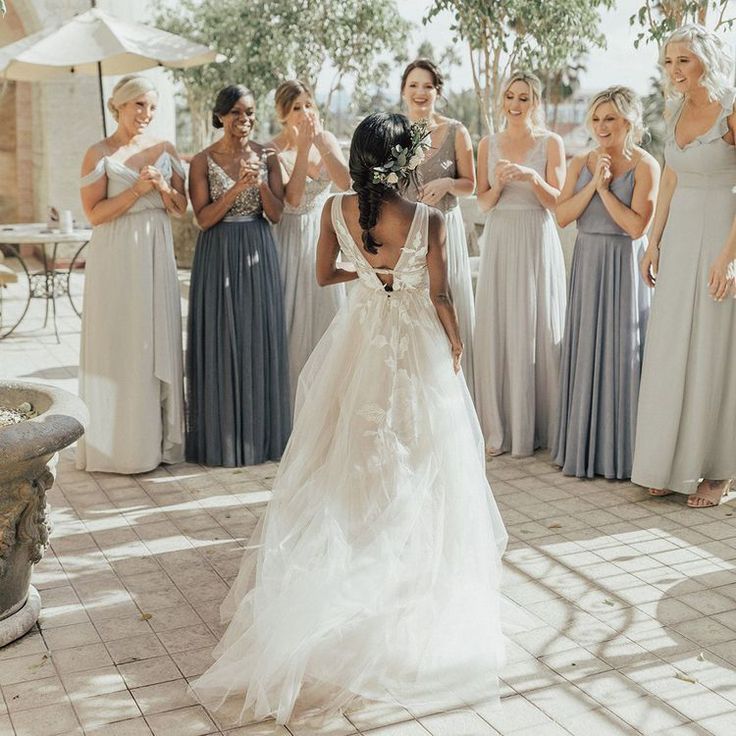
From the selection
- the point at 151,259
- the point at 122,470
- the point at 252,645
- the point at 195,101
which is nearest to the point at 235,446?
the point at 122,470

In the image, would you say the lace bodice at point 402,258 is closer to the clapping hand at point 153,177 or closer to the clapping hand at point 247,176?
the clapping hand at point 247,176

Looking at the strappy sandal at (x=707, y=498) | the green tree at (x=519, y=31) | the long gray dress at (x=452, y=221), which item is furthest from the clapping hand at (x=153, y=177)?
the green tree at (x=519, y=31)

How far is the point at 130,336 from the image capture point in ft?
19.6

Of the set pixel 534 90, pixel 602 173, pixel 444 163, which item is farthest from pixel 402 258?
pixel 534 90

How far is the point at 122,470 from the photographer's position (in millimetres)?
6051

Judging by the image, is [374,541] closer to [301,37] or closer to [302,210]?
[302,210]

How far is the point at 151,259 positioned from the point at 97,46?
2384 millimetres

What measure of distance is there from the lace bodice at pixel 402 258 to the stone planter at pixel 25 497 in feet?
3.90

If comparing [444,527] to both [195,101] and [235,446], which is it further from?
[195,101]

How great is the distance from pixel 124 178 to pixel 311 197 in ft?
3.66

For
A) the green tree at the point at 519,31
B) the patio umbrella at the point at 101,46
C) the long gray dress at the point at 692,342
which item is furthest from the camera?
the green tree at the point at 519,31

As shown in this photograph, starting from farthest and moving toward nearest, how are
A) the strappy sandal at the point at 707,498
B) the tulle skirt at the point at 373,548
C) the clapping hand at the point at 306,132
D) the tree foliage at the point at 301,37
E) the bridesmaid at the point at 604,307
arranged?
the tree foliage at the point at 301,37, the clapping hand at the point at 306,132, the bridesmaid at the point at 604,307, the strappy sandal at the point at 707,498, the tulle skirt at the point at 373,548

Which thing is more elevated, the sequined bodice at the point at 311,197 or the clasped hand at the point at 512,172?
the clasped hand at the point at 512,172

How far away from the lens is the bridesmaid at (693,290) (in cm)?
520
